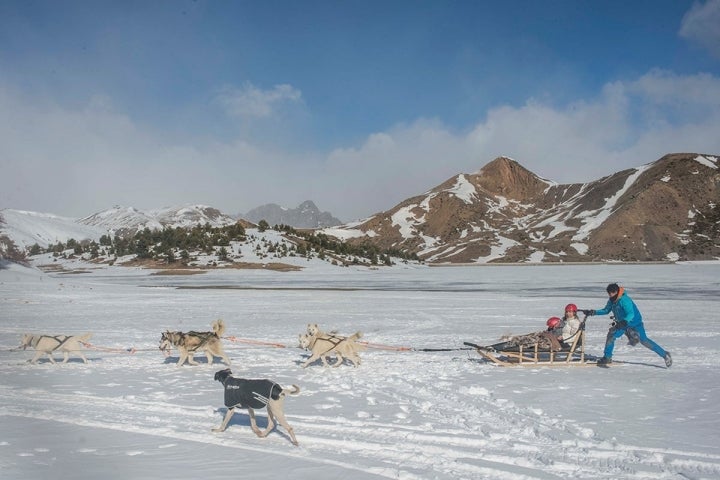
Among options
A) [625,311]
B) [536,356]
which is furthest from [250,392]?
[625,311]

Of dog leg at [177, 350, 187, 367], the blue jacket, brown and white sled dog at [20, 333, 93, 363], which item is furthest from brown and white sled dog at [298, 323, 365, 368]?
the blue jacket

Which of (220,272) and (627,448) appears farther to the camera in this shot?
(220,272)

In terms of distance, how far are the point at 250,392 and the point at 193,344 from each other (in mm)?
6053

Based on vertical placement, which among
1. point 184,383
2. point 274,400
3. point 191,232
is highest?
point 191,232

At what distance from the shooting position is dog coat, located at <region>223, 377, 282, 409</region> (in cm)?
720

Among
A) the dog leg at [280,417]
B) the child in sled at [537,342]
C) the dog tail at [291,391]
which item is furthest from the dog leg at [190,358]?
the child in sled at [537,342]

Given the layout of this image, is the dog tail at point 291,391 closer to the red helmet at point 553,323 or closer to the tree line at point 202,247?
the red helmet at point 553,323

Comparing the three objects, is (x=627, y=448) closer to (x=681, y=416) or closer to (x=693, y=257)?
(x=681, y=416)

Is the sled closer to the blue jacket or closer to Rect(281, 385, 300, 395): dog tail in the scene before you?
the blue jacket

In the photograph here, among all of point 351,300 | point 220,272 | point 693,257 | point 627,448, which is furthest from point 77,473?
point 693,257

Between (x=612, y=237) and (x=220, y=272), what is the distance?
478 ft

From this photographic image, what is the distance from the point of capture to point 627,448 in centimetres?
706

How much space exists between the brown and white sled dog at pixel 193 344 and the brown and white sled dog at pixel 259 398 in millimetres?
5270

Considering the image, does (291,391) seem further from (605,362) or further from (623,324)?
(623,324)
